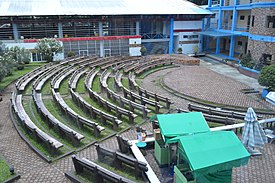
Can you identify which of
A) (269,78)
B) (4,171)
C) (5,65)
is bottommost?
(4,171)

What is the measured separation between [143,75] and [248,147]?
53.1 feet

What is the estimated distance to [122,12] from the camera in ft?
119

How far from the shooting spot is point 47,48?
29.7m

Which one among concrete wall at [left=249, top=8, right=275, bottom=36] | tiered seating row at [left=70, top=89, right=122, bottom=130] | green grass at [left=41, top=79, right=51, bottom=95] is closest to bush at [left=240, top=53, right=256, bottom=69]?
concrete wall at [left=249, top=8, right=275, bottom=36]

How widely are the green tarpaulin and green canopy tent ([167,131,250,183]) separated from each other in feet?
2.87

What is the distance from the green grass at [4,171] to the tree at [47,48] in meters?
21.8

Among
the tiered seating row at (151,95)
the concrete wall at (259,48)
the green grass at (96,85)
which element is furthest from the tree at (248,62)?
the green grass at (96,85)

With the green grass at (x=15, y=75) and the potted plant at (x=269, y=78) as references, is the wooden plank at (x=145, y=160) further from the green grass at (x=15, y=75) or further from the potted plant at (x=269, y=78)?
the green grass at (x=15, y=75)

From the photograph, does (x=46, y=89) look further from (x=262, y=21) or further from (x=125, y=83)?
(x=262, y=21)

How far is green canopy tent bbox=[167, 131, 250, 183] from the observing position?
653 cm

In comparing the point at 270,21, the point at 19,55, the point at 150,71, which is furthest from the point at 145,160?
the point at 270,21

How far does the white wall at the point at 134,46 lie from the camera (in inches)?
1430

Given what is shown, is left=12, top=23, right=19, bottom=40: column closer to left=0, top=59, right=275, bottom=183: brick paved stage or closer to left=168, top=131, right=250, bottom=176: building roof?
left=0, top=59, right=275, bottom=183: brick paved stage

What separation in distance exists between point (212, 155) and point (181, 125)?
1.91 metres
